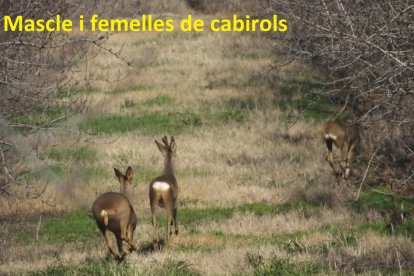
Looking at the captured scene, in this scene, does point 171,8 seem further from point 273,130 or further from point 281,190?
point 281,190

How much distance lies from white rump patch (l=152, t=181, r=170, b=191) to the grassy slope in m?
0.77

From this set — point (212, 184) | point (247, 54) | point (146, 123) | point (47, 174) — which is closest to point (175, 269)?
point (212, 184)

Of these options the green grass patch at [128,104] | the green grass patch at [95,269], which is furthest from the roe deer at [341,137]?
the green grass patch at [128,104]

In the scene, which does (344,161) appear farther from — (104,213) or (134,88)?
(134,88)

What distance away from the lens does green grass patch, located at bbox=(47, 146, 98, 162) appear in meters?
16.4

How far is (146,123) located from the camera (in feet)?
66.4

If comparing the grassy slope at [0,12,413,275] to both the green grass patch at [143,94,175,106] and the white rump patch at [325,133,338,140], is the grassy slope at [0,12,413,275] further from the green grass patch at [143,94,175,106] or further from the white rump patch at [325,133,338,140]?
the white rump patch at [325,133,338,140]

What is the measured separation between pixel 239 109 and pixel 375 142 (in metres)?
5.84

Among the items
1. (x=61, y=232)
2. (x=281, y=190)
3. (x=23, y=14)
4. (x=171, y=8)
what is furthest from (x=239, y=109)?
(x=171, y=8)

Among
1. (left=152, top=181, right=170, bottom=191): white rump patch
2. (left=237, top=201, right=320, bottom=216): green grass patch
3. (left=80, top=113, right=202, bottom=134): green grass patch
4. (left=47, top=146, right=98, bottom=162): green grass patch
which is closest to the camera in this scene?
(left=152, top=181, right=170, bottom=191): white rump patch

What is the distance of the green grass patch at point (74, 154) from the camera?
16.4 metres

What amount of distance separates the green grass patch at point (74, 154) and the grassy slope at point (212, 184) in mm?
50

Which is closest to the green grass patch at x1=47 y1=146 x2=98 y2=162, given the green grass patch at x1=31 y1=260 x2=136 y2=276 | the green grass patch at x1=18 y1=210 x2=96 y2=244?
the green grass patch at x1=18 y1=210 x2=96 y2=244

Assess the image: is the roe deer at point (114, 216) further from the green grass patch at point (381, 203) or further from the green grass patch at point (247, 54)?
the green grass patch at point (247, 54)
